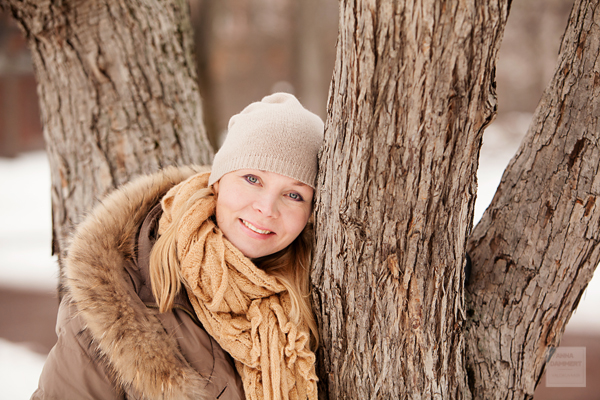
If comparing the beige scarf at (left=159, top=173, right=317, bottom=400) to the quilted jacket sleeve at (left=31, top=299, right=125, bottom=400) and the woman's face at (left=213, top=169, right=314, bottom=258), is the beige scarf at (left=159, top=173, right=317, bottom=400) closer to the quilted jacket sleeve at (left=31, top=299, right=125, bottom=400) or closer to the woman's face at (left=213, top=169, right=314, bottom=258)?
the woman's face at (left=213, top=169, right=314, bottom=258)

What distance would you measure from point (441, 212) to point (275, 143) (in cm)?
71

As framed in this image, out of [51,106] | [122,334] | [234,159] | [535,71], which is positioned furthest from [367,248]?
[535,71]

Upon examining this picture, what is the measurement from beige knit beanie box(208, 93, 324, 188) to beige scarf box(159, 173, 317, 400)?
25 centimetres

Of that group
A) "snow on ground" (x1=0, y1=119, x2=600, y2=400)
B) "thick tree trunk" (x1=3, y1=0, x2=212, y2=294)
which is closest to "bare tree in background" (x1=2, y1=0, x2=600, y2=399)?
"snow on ground" (x1=0, y1=119, x2=600, y2=400)

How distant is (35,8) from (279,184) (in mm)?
1690

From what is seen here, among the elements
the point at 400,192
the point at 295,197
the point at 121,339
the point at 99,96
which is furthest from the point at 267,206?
the point at 99,96

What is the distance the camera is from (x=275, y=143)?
1.72 m

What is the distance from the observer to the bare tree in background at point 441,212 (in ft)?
3.70

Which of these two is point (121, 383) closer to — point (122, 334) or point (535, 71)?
point (122, 334)

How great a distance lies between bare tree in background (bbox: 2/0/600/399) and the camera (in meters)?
1.13

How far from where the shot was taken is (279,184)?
1.72 m

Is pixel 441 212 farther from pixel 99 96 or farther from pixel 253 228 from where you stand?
pixel 99 96

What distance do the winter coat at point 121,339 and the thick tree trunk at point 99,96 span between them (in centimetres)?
76

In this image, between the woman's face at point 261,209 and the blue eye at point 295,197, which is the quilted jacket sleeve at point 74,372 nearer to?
the woman's face at point 261,209
